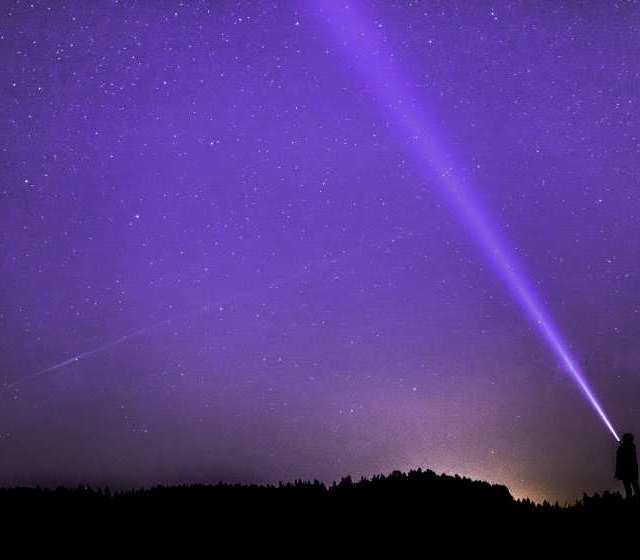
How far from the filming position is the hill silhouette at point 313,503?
12492mm

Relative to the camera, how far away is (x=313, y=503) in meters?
13.3

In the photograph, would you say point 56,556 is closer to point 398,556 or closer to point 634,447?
point 398,556

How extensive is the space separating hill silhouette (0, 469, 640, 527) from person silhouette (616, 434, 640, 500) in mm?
1890

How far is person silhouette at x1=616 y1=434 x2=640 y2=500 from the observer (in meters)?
14.4

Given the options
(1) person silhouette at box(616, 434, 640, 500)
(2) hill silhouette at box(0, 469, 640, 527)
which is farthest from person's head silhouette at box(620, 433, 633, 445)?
(2) hill silhouette at box(0, 469, 640, 527)

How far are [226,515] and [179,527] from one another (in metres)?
1.05

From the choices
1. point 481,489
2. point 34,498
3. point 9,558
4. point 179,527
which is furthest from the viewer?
point 481,489

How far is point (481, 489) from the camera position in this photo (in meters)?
14.9

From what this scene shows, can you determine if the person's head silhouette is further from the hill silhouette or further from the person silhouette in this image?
the hill silhouette

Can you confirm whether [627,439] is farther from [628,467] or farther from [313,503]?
[313,503]

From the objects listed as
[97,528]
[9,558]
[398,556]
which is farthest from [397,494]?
[9,558]

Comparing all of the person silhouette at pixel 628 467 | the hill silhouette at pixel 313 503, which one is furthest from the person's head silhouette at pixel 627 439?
the hill silhouette at pixel 313 503

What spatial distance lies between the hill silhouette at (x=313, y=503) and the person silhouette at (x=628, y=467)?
189cm

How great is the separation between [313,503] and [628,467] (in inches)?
284
